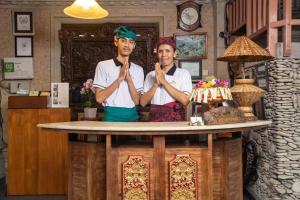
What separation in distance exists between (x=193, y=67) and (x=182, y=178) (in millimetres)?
2710

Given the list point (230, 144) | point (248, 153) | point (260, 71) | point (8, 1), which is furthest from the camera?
point (8, 1)

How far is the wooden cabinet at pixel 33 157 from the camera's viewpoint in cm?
410

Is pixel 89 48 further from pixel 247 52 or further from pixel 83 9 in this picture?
pixel 247 52

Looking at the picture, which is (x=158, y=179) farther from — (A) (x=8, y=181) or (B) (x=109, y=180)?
(A) (x=8, y=181)

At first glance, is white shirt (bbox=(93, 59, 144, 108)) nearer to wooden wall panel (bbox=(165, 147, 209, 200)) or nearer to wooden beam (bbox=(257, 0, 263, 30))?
wooden wall panel (bbox=(165, 147, 209, 200))

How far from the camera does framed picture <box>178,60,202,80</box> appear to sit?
483 centimetres

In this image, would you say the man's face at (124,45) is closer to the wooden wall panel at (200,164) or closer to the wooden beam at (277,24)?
the wooden wall panel at (200,164)

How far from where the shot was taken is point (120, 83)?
8.99 feet

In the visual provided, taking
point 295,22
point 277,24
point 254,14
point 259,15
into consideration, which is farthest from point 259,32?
point 295,22

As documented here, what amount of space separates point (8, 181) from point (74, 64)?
1797 millimetres

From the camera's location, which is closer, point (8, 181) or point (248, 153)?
point (248, 153)

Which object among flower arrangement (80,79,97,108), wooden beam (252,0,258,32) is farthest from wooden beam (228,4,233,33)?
flower arrangement (80,79,97,108)

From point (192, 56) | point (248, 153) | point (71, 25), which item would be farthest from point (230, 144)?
point (71, 25)

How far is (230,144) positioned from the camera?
2.53 meters
